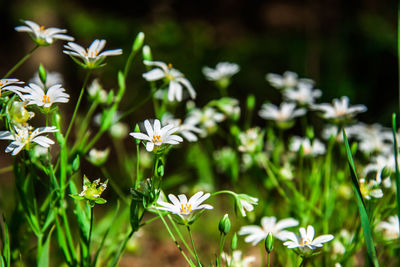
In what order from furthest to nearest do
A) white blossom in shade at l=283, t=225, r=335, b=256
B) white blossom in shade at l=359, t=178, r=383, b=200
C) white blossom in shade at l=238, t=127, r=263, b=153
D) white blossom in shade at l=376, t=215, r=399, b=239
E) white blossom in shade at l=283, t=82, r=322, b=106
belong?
white blossom in shade at l=283, t=82, r=322, b=106
white blossom in shade at l=238, t=127, r=263, b=153
white blossom in shade at l=376, t=215, r=399, b=239
white blossom in shade at l=359, t=178, r=383, b=200
white blossom in shade at l=283, t=225, r=335, b=256

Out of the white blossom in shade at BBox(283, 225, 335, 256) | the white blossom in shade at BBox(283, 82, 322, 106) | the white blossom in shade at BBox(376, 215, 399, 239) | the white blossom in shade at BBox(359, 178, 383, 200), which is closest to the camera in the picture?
the white blossom in shade at BBox(283, 225, 335, 256)

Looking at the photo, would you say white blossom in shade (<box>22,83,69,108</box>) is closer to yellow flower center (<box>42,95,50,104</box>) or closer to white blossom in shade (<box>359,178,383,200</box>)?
yellow flower center (<box>42,95,50,104</box>)

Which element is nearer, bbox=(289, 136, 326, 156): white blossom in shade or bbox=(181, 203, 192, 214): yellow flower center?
bbox=(181, 203, 192, 214): yellow flower center

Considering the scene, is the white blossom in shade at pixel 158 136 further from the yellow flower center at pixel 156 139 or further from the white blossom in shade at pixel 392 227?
the white blossom in shade at pixel 392 227

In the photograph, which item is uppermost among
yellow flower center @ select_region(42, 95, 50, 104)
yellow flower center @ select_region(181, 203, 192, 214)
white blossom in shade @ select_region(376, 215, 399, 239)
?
yellow flower center @ select_region(42, 95, 50, 104)

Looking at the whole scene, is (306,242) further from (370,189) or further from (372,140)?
(372,140)

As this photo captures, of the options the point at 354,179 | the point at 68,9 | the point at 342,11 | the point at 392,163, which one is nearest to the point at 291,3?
the point at 342,11

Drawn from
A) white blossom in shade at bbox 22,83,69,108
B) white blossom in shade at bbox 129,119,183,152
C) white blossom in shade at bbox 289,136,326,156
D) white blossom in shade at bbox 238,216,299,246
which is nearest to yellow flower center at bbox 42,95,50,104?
white blossom in shade at bbox 22,83,69,108

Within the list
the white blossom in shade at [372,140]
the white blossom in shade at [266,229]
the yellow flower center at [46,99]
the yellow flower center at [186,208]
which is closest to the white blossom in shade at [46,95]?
the yellow flower center at [46,99]

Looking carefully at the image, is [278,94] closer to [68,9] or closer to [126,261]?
[126,261]
